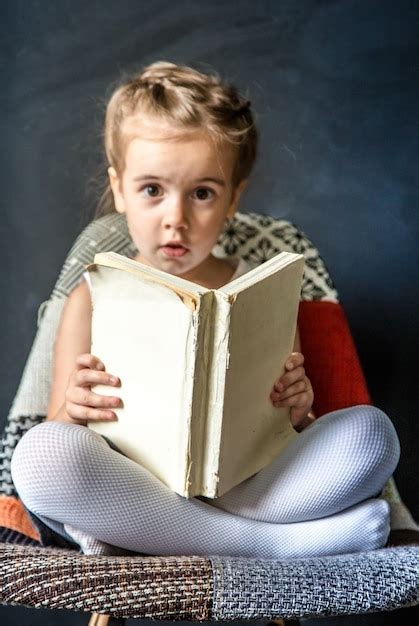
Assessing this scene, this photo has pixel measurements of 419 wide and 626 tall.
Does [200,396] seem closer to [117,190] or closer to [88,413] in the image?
[88,413]

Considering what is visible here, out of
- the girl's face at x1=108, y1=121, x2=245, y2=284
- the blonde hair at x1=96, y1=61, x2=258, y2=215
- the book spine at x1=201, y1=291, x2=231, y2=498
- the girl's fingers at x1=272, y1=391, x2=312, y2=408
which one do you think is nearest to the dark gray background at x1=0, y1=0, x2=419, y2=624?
the blonde hair at x1=96, y1=61, x2=258, y2=215

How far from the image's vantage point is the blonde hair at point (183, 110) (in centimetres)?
103

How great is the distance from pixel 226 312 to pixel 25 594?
249 millimetres

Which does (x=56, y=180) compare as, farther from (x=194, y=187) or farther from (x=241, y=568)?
(x=241, y=568)

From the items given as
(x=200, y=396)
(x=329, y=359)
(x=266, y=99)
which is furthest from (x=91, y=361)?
(x=266, y=99)

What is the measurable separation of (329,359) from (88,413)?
34cm

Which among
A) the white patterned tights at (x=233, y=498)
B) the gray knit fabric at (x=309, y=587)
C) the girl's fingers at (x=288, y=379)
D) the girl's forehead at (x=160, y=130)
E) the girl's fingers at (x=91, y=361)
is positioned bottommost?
the gray knit fabric at (x=309, y=587)

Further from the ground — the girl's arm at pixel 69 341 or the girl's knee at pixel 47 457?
the girl's arm at pixel 69 341

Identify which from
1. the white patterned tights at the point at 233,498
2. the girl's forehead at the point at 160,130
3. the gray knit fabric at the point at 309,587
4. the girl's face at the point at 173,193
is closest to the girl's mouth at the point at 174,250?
the girl's face at the point at 173,193

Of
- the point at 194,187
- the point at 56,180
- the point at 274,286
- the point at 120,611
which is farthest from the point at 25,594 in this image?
the point at 56,180

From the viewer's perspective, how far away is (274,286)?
83cm

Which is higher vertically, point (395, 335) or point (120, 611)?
point (395, 335)

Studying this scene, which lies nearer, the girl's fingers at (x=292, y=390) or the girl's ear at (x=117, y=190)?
the girl's fingers at (x=292, y=390)

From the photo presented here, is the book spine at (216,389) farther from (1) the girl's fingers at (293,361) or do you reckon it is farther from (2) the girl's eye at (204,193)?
(2) the girl's eye at (204,193)
